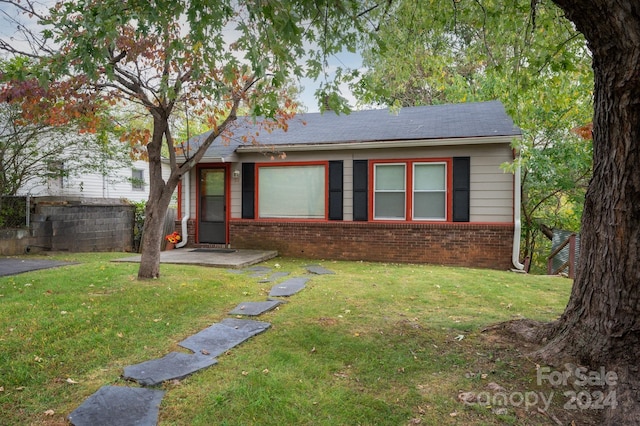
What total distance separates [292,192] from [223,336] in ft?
21.1

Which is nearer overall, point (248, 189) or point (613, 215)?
point (613, 215)

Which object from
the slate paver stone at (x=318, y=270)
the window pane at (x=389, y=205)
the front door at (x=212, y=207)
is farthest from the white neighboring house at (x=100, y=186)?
the window pane at (x=389, y=205)

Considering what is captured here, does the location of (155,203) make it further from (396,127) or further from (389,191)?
(396,127)

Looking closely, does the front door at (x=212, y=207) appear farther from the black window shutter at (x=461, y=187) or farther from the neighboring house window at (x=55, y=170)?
the black window shutter at (x=461, y=187)

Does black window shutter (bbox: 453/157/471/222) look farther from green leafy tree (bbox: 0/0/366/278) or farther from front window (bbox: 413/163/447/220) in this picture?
green leafy tree (bbox: 0/0/366/278)

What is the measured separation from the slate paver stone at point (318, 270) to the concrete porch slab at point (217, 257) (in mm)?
1302

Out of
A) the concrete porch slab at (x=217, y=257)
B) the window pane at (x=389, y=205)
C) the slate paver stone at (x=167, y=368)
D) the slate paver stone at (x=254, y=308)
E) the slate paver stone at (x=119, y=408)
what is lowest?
the slate paver stone at (x=119, y=408)

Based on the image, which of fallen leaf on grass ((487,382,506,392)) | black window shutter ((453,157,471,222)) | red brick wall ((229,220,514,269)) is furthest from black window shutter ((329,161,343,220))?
fallen leaf on grass ((487,382,506,392))

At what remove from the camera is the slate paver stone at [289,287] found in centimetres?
548

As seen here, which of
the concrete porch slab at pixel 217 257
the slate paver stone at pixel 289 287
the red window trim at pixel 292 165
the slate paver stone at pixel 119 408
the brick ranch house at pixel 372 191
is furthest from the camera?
the red window trim at pixel 292 165

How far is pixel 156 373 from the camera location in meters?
2.88

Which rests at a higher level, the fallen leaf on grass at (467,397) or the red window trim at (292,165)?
the red window trim at (292,165)

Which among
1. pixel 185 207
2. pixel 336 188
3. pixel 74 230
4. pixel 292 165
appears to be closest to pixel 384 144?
pixel 336 188

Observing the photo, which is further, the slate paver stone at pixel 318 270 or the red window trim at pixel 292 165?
the red window trim at pixel 292 165
